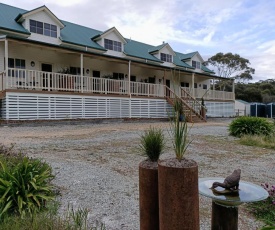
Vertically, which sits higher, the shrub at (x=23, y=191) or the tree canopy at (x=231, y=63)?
the tree canopy at (x=231, y=63)

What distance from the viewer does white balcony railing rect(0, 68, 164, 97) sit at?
1506 cm

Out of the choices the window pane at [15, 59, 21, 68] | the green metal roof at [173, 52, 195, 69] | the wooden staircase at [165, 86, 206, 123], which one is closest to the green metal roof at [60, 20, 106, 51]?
the window pane at [15, 59, 21, 68]

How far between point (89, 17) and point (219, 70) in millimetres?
32050

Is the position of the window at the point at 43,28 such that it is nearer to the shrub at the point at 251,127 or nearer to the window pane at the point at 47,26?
the window pane at the point at 47,26

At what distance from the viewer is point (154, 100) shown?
21156mm

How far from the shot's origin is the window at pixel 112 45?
22.8m

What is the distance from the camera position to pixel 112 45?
23203 millimetres

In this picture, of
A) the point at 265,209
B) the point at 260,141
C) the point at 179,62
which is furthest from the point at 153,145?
the point at 179,62

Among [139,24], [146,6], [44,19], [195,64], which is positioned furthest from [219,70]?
[44,19]

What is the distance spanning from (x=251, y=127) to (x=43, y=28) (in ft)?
49.1

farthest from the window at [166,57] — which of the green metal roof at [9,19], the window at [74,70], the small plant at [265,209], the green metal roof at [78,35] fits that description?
the small plant at [265,209]

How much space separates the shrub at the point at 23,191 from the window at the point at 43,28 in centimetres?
1671

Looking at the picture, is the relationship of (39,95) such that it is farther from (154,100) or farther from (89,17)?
(89,17)

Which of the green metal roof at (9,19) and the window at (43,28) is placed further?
the window at (43,28)
